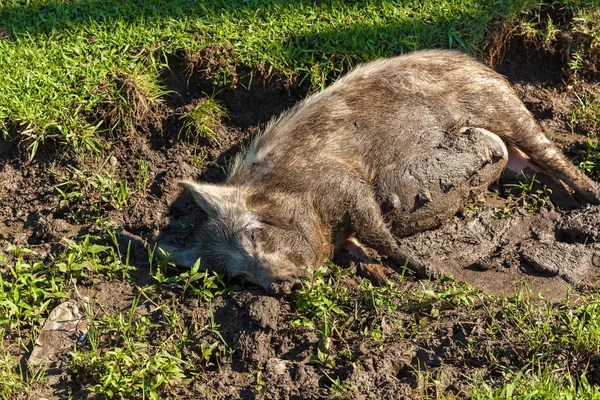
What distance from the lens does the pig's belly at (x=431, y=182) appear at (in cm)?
587

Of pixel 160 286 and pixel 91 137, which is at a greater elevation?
pixel 91 137

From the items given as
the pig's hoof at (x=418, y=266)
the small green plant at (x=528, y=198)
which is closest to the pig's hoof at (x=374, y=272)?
the pig's hoof at (x=418, y=266)

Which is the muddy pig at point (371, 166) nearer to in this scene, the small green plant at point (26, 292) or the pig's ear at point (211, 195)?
the pig's ear at point (211, 195)

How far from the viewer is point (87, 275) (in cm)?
548

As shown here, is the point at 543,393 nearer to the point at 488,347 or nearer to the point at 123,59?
the point at 488,347

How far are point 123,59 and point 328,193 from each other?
84.8 inches

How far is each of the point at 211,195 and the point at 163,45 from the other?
64.5 inches

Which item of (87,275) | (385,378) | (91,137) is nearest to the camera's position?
(385,378)

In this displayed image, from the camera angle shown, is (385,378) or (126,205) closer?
(385,378)

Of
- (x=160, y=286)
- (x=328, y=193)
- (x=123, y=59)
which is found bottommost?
(x=160, y=286)

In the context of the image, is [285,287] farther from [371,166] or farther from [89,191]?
[89,191]

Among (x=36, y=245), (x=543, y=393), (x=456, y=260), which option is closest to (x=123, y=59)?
(x=36, y=245)

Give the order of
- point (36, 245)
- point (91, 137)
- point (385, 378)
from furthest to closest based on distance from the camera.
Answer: point (91, 137) → point (36, 245) → point (385, 378)

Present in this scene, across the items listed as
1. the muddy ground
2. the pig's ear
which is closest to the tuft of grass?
the muddy ground
